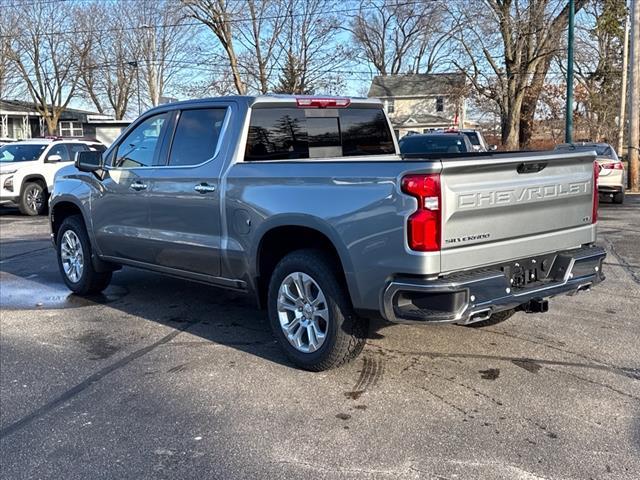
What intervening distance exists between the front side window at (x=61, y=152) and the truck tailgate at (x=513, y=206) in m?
14.7

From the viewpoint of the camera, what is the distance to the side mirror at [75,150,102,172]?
6.42 m

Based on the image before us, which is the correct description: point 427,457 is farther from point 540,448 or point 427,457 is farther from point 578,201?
point 578,201

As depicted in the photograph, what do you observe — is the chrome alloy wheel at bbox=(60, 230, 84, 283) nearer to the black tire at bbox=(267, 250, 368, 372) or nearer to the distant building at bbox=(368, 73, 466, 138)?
the black tire at bbox=(267, 250, 368, 372)

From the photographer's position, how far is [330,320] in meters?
4.43

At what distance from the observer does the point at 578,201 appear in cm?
472

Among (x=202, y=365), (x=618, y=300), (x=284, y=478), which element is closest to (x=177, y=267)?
(x=202, y=365)

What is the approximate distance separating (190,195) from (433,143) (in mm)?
9277

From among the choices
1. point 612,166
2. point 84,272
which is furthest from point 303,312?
point 612,166

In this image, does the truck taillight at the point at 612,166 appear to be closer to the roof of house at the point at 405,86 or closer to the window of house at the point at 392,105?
the roof of house at the point at 405,86

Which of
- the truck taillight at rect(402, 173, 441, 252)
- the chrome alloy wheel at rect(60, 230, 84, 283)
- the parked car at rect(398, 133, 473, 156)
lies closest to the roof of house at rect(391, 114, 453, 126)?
the parked car at rect(398, 133, 473, 156)

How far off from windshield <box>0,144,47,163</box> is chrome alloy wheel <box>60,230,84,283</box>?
10.1 m

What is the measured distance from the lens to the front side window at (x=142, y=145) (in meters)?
5.95

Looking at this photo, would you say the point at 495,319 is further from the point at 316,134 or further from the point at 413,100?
the point at 413,100

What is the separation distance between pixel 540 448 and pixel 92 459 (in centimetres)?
238
